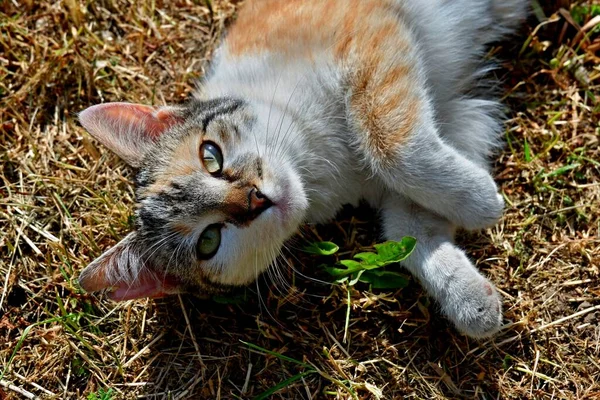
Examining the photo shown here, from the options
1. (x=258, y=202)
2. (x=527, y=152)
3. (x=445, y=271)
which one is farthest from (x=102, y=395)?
(x=527, y=152)

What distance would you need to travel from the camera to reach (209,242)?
107 inches

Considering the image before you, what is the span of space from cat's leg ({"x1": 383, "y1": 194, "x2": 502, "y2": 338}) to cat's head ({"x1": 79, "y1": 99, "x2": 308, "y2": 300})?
576 mm

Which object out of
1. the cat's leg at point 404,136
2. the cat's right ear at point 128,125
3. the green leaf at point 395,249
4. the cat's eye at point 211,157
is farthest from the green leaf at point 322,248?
the cat's right ear at point 128,125

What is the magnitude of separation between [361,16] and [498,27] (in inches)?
36.4

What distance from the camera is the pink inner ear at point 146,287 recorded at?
2.79 metres

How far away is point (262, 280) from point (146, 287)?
22.7 inches

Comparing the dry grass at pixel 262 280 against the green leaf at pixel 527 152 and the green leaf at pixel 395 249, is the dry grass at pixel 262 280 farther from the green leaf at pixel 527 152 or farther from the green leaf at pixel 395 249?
the green leaf at pixel 395 249

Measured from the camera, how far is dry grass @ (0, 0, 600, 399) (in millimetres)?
2863

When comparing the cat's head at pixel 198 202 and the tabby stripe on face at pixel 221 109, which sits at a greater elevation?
the tabby stripe on face at pixel 221 109

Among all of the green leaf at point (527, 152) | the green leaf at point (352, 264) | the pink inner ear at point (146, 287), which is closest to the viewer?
the pink inner ear at point (146, 287)

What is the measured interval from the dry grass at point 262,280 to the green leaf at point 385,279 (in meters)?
0.05

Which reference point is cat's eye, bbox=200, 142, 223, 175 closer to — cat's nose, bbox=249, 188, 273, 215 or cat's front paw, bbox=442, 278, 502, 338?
cat's nose, bbox=249, 188, 273, 215

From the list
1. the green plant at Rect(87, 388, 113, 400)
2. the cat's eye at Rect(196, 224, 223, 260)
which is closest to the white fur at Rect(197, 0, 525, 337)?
the cat's eye at Rect(196, 224, 223, 260)

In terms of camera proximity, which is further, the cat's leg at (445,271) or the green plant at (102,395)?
the green plant at (102,395)
